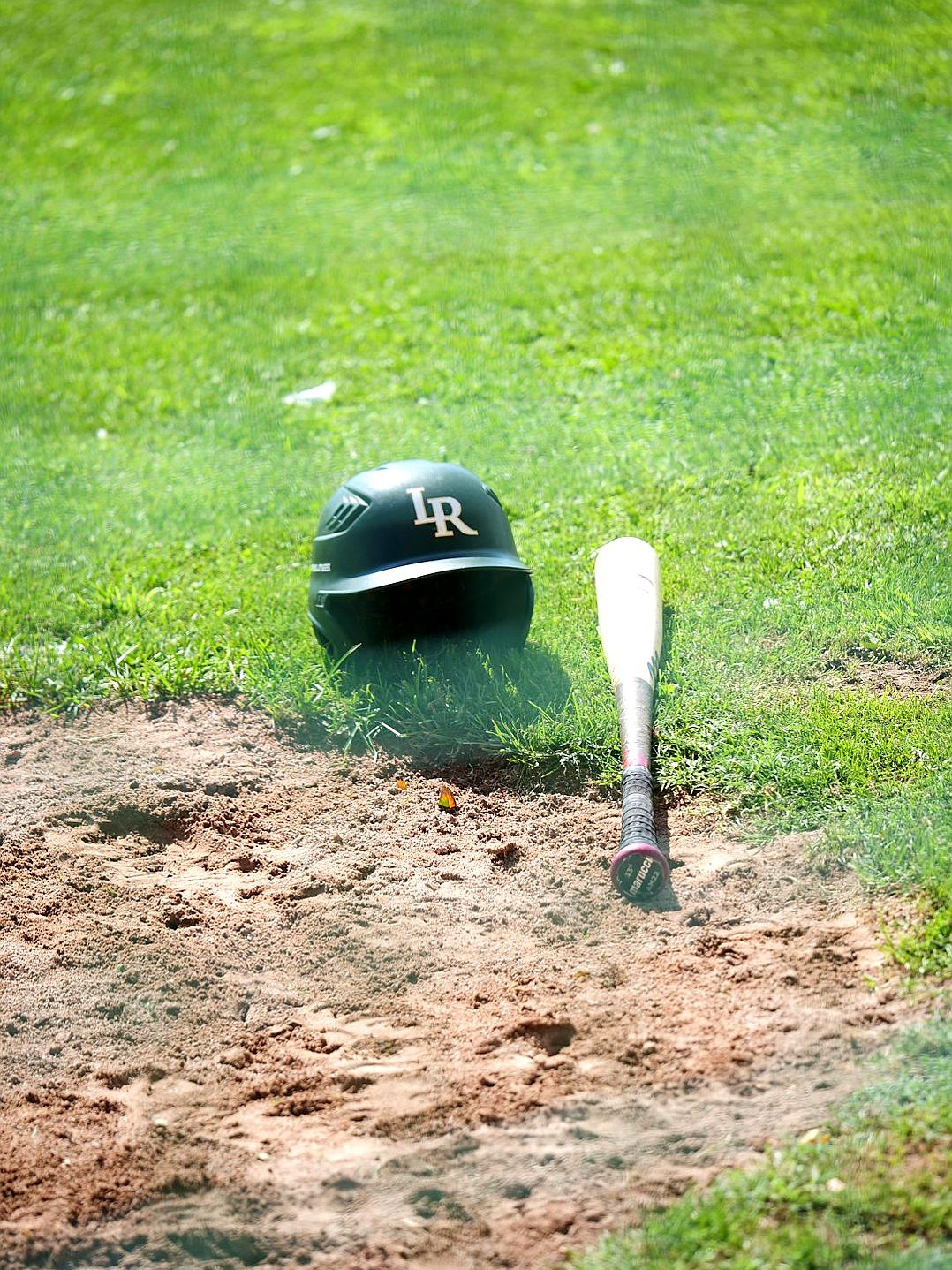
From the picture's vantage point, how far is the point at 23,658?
19.0 ft

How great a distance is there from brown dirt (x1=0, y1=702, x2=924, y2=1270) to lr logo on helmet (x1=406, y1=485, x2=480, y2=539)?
104cm

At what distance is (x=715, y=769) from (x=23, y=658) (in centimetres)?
333

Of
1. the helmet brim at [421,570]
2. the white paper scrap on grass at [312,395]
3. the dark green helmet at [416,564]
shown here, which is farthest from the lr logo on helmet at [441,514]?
the white paper scrap on grass at [312,395]

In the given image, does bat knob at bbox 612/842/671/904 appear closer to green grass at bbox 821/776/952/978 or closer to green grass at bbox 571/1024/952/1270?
green grass at bbox 821/776/952/978

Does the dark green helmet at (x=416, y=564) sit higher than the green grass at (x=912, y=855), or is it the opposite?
the dark green helmet at (x=416, y=564)

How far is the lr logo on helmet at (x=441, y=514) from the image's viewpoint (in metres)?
5.09

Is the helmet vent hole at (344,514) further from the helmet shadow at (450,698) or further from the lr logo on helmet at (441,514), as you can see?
the helmet shadow at (450,698)

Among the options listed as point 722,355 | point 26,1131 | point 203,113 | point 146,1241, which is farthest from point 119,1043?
point 203,113

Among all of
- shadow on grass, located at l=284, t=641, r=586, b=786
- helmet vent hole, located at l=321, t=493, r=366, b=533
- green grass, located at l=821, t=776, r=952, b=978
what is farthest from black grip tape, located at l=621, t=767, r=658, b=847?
helmet vent hole, located at l=321, t=493, r=366, b=533

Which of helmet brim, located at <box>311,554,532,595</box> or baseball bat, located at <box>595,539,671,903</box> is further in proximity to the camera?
helmet brim, located at <box>311,554,532,595</box>

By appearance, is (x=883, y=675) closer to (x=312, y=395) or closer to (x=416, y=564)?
(x=416, y=564)

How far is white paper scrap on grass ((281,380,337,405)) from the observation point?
27.1 ft

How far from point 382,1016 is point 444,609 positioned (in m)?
2.10

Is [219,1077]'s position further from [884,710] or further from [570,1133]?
[884,710]
